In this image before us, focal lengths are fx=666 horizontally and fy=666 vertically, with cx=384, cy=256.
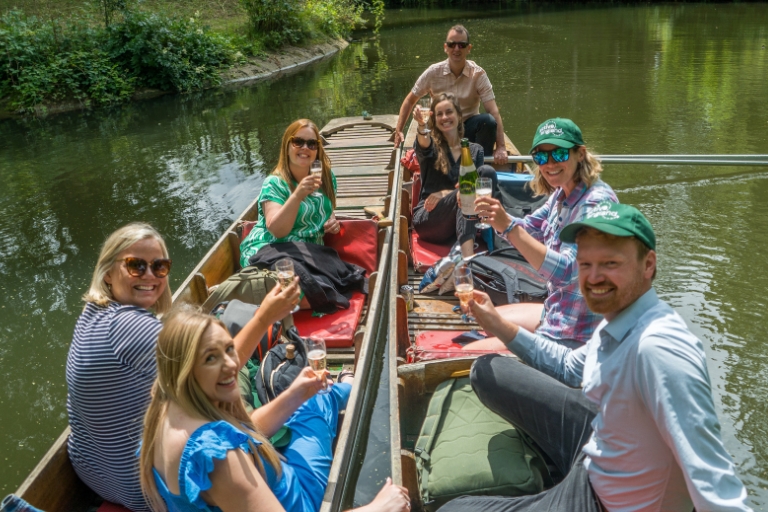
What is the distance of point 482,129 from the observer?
601 centimetres

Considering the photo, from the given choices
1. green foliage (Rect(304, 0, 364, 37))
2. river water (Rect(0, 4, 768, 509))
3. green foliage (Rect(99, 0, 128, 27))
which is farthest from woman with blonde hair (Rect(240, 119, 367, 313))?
green foliage (Rect(304, 0, 364, 37))

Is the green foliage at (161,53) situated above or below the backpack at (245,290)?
above

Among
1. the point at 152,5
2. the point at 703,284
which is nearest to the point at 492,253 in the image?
the point at 703,284

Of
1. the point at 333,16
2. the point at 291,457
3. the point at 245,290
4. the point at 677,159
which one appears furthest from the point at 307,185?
the point at 333,16

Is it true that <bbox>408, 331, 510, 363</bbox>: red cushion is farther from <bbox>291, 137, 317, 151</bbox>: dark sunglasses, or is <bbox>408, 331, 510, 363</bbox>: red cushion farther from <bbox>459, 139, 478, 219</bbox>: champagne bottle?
<bbox>291, 137, 317, 151</bbox>: dark sunglasses

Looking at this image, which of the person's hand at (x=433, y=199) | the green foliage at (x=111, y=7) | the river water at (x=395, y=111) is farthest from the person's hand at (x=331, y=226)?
the green foliage at (x=111, y=7)

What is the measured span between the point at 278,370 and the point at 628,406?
172 centimetres

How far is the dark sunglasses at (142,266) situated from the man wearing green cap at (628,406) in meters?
1.41

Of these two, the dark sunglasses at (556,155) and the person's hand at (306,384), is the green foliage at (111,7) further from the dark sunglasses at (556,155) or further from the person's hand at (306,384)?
the person's hand at (306,384)

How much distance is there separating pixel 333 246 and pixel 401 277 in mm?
557

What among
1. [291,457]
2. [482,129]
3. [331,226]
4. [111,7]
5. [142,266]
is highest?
[111,7]

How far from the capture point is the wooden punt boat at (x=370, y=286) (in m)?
2.58

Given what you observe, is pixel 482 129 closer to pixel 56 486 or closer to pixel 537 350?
pixel 537 350

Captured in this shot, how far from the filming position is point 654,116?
1134cm
